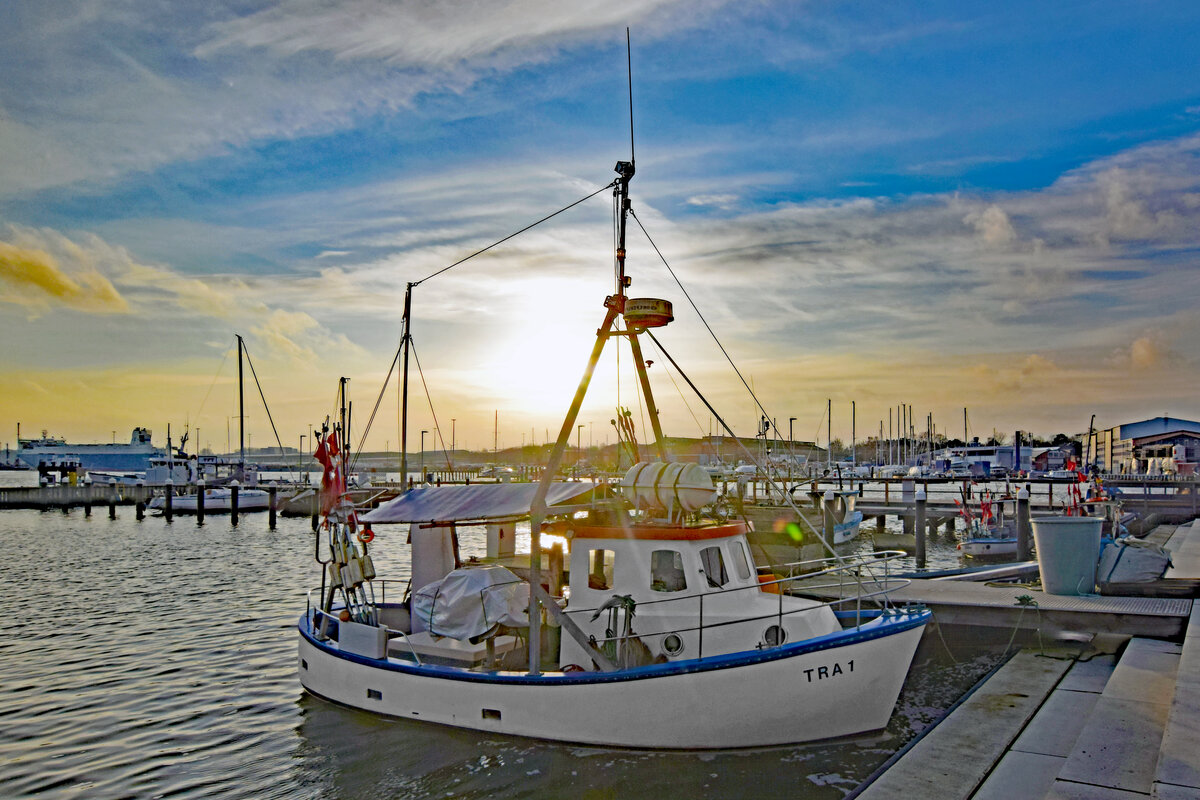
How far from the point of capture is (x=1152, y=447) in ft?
314

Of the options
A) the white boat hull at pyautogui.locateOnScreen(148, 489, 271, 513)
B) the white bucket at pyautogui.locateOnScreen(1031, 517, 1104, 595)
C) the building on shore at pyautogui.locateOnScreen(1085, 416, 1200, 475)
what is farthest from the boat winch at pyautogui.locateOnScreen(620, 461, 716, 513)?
the building on shore at pyautogui.locateOnScreen(1085, 416, 1200, 475)

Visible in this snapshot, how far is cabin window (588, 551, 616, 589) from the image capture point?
12297 millimetres

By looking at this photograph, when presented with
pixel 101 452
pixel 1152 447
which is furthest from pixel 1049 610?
pixel 101 452

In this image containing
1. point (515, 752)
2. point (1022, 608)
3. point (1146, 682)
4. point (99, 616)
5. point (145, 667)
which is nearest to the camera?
point (1146, 682)

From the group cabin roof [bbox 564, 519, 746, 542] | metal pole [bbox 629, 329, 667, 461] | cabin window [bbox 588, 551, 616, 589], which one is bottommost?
cabin window [bbox 588, 551, 616, 589]

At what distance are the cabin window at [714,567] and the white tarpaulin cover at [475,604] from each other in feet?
9.28

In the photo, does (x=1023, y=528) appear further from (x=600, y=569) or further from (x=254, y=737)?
(x=254, y=737)

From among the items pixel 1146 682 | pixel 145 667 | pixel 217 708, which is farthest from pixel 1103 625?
pixel 145 667

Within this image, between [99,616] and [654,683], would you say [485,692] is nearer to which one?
[654,683]

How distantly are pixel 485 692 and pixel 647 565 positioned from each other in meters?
2.96

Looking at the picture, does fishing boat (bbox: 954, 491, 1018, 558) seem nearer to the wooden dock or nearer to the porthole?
the porthole

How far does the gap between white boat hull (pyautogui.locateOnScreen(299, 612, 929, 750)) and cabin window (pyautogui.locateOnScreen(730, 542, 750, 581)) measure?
2.09 meters

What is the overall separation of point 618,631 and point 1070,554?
9288 mm

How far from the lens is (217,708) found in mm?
14508
